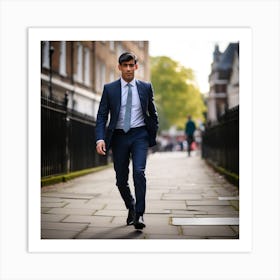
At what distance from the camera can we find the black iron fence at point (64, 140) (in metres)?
7.01

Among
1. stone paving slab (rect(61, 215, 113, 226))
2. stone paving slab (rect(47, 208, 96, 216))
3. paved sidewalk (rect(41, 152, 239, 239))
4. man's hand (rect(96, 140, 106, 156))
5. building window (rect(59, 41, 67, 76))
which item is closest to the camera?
man's hand (rect(96, 140, 106, 156))

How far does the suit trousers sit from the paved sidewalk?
0.36 m

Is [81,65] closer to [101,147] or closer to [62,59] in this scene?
[62,59]

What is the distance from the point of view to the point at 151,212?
559 cm

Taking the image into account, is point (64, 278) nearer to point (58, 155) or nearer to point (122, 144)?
point (122, 144)

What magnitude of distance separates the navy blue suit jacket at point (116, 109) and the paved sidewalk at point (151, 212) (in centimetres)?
83

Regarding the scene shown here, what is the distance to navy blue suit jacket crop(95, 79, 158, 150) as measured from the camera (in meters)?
4.76

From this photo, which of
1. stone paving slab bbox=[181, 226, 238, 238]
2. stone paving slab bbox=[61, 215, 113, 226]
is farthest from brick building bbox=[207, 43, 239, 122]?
stone paving slab bbox=[61, 215, 113, 226]

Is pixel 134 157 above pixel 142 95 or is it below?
below

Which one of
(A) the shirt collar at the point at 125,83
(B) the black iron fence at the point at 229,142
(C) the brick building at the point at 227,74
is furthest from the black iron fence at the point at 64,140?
(B) the black iron fence at the point at 229,142

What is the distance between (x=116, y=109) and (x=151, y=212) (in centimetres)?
140

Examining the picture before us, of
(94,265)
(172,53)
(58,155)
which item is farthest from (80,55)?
(94,265)

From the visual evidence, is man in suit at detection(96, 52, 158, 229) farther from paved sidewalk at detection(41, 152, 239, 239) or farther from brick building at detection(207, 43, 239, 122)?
brick building at detection(207, 43, 239, 122)
